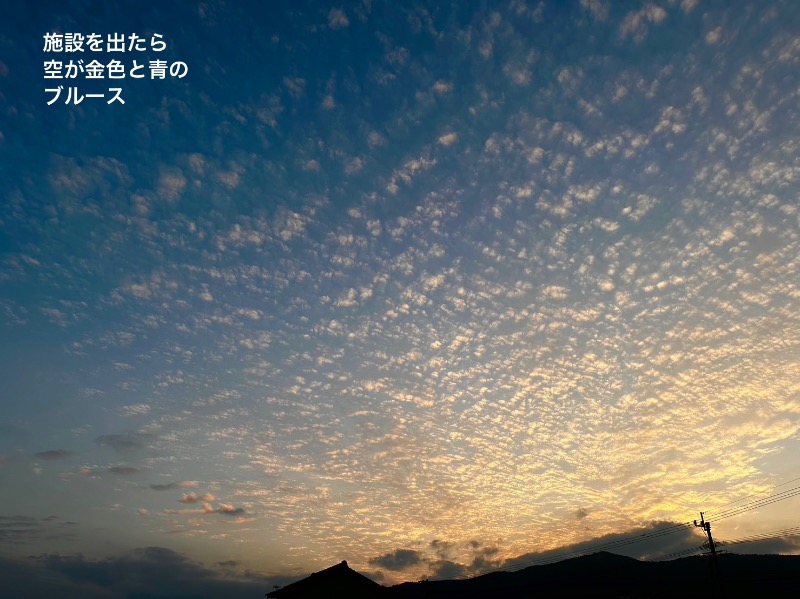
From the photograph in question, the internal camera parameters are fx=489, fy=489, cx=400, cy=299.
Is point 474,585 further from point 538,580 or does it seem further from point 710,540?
point 710,540

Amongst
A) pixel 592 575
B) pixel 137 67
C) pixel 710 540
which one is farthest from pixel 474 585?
pixel 137 67

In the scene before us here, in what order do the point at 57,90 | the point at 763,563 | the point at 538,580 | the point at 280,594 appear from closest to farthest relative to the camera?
the point at 57,90, the point at 280,594, the point at 763,563, the point at 538,580

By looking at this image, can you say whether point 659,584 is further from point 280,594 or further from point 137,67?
point 137,67

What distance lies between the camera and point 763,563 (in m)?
168

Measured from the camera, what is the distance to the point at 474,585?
19962cm

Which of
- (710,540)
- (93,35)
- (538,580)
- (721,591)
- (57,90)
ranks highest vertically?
(93,35)

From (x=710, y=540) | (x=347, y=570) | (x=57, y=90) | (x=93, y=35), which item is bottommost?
(x=710, y=540)

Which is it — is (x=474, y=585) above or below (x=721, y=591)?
below

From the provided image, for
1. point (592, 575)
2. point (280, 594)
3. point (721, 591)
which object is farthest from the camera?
point (592, 575)

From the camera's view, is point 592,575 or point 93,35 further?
point 592,575

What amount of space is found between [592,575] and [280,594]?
632 feet

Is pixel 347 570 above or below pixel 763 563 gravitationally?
above

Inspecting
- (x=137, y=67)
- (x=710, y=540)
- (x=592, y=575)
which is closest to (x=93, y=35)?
(x=137, y=67)

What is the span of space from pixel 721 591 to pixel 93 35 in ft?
186
